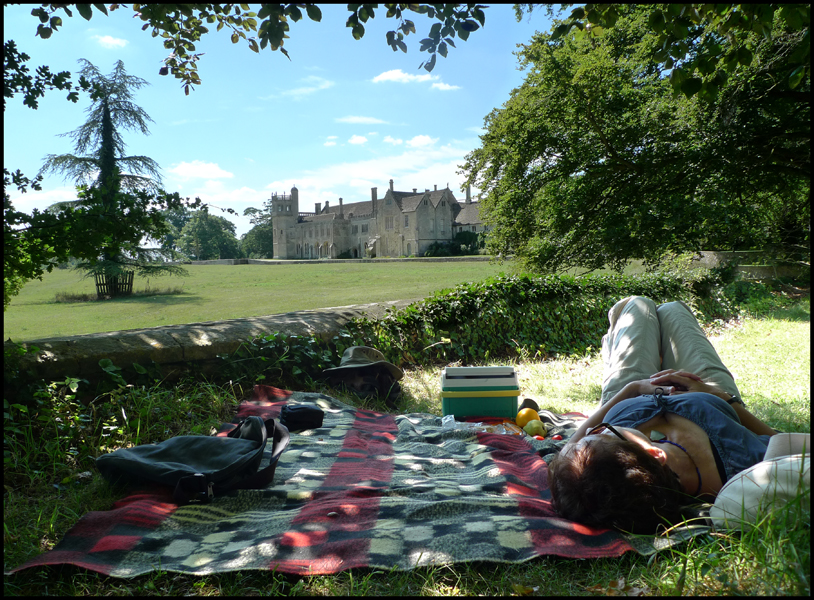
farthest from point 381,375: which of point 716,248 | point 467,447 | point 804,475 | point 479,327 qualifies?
point 716,248

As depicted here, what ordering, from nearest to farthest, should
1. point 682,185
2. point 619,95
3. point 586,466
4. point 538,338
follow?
point 586,466, point 538,338, point 682,185, point 619,95

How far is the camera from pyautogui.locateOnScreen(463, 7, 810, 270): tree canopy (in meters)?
10.6

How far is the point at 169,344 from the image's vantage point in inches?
189

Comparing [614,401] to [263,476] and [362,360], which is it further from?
[362,360]

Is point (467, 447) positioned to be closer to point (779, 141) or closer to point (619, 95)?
point (779, 141)

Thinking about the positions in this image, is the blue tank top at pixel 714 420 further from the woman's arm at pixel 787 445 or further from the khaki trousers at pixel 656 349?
the khaki trousers at pixel 656 349

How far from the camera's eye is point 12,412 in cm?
347

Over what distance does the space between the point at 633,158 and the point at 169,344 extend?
37.2 feet

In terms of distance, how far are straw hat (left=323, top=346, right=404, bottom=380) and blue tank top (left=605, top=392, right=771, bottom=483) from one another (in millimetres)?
2753

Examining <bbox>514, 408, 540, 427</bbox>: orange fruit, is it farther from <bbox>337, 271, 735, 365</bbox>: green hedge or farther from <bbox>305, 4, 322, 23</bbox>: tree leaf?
<bbox>305, 4, 322, 23</bbox>: tree leaf

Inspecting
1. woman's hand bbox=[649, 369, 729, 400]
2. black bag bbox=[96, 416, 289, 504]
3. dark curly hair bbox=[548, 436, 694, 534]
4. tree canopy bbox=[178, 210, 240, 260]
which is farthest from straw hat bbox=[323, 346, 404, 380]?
tree canopy bbox=[178, 210, 240, 260]

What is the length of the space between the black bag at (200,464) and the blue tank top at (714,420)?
2.08m

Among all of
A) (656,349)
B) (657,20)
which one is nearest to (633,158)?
(656,349)

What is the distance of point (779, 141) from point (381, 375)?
9.83 metres
